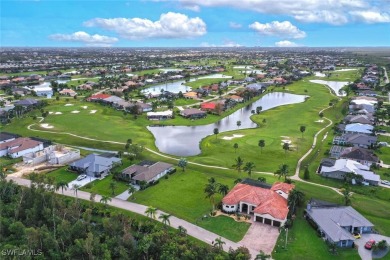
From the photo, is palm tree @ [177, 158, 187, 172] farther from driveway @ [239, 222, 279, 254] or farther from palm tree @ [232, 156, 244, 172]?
driveway @ [239, 222, 279, 254]

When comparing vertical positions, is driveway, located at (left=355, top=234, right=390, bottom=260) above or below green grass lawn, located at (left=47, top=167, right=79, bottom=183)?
below

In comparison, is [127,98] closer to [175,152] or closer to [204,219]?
[175,152]

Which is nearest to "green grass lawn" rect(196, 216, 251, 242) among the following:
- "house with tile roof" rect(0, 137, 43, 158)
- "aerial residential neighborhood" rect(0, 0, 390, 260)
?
"aerial residential neighborhood" rect(0, 0, 390, 260)

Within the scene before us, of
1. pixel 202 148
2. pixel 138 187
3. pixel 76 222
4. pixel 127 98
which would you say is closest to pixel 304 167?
pixel 202 148

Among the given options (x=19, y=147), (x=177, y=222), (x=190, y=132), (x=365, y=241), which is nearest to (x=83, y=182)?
(x=177, y=222)

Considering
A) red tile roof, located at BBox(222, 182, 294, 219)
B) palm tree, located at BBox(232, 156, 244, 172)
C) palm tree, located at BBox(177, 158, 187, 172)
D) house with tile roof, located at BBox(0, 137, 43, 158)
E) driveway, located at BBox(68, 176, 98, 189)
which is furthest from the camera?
house with tile roof, located at BBox(0, 137, 43, 158)

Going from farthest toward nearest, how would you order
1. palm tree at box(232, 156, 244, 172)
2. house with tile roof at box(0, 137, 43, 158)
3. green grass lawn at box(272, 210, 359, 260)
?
1. house with tile roof at box(0, 137, 43, 158)
2. palm tree at box(232, 156, 244, 172)
3. green grass lawn at box(272, 210, 359, 260)

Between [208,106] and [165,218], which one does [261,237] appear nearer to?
A: [165,218]
